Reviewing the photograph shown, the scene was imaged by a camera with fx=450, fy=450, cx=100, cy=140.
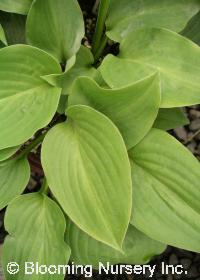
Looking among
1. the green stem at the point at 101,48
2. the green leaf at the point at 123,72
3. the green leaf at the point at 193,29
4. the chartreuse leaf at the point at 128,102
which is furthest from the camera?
the green stem at the point at 101,48

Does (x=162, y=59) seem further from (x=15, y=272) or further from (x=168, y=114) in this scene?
(x=15, y=272)

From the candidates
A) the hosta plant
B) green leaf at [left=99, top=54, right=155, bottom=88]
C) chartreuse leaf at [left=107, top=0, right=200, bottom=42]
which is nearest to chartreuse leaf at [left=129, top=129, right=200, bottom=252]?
the hosta plant

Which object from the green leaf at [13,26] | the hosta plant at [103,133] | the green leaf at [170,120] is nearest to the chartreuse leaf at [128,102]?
the hosta plant at [103,133]

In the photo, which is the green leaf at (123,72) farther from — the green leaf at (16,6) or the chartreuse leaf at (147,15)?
the green leaf at (16,6)

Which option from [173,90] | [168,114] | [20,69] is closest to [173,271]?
[168,114]

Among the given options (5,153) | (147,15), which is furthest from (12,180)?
(147,15)

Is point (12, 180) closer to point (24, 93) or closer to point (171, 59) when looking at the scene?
point (24, 93)
